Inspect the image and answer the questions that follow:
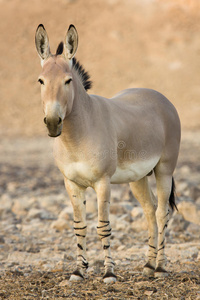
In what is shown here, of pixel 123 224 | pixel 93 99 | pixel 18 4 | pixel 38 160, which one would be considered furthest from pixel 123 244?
pixel 18 4

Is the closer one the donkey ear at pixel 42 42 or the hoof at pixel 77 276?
the donkey ear at pixel 42 42

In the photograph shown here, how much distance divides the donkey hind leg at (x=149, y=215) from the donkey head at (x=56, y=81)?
6.67 feet

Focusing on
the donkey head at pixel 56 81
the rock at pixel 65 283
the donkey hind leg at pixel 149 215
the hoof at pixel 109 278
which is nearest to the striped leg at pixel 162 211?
the donkey hind leg at pixel 149 215

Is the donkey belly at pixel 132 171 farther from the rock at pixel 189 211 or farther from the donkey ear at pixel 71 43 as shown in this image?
the rock at pixel 189 211

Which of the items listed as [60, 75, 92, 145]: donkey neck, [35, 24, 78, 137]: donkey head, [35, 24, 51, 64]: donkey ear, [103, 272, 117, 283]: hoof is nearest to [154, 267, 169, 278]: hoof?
[103, 272, 117, 283]: hoof

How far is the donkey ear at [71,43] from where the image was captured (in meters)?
5.67

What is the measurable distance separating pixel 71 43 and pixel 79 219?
2.22 meters

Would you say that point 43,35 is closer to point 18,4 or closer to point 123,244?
point 123,244

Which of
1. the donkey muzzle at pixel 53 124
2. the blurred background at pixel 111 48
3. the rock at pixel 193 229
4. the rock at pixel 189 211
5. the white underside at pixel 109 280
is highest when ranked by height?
the blurred background at pixel 111 48

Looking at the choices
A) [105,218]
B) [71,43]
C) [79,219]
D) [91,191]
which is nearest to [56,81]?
[71,43]

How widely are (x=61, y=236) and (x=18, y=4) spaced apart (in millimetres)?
44054

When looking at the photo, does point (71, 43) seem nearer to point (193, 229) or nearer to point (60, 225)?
point (60, 225)

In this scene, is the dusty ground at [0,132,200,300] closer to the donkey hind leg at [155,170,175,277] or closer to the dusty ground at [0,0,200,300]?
the dusty ground at [0,0,200,300]

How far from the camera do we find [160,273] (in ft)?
21.4
